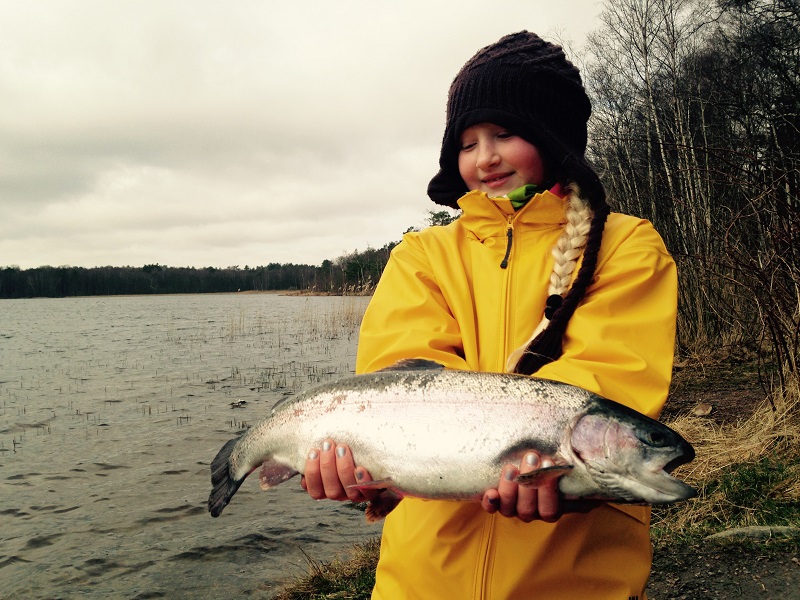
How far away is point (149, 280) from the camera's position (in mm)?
115188

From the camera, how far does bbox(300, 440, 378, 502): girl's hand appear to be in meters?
2.07

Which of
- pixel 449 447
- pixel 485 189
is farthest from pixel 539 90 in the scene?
pixel 449 447

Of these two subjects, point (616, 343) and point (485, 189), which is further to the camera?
point (485, 189)

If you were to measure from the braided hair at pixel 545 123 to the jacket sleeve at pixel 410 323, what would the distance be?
0.97 feet

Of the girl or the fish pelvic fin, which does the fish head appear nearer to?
the girl

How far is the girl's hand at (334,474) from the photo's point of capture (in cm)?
207

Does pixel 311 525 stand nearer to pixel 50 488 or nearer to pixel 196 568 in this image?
pixel 196 568

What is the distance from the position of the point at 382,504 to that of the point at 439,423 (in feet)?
1.28

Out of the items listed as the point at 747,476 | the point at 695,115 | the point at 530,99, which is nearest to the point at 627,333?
the point at 530,99

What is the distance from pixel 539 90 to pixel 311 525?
19.5 ft

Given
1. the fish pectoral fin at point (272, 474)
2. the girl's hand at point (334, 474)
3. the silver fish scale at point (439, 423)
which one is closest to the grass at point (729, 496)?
the fish pectoral fin at point (272, 474)

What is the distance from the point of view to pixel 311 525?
6746 millimetres

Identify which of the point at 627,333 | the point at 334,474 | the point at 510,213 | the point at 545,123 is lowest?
the point at 334,474

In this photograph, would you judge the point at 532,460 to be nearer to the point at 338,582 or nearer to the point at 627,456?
the point at 627,456
